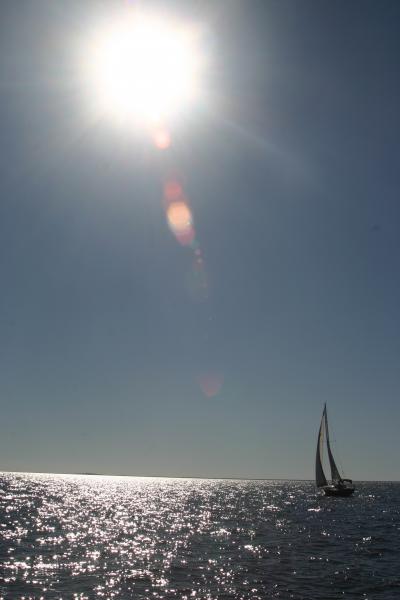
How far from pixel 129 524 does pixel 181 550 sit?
67.3 ft

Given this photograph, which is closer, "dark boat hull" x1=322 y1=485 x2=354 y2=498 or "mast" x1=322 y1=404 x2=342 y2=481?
"mast" x1=322 y1=404 x2=342 y2=481

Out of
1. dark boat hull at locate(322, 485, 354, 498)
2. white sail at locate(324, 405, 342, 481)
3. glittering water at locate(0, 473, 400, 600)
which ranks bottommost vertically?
glittering water at locate(0, 473, 400, 600)

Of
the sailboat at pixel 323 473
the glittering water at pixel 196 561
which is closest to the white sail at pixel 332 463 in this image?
the sailboat at pixel 323 473

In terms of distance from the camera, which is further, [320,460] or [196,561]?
[320,460]

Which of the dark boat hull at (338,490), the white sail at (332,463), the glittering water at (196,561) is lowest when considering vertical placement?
the glittering water at (196,561)

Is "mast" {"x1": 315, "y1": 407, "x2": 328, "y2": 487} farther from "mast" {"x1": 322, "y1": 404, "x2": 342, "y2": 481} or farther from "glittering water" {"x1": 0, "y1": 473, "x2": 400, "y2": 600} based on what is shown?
"glittering water" {"x1": 0, "y1": 473, "x2": 400, "y2": 600}

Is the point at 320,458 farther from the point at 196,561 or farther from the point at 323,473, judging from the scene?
the point at 196,561

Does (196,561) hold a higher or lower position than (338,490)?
lower

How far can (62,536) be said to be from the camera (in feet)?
140

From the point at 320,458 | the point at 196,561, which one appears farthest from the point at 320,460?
the point at 196,561

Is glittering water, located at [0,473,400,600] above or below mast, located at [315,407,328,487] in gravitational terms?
below

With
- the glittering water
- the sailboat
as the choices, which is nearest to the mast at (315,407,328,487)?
the sailboat

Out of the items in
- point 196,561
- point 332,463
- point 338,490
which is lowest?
point 196,561

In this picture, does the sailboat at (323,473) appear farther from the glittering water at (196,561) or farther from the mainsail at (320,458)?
the glittering water at (196,561)
